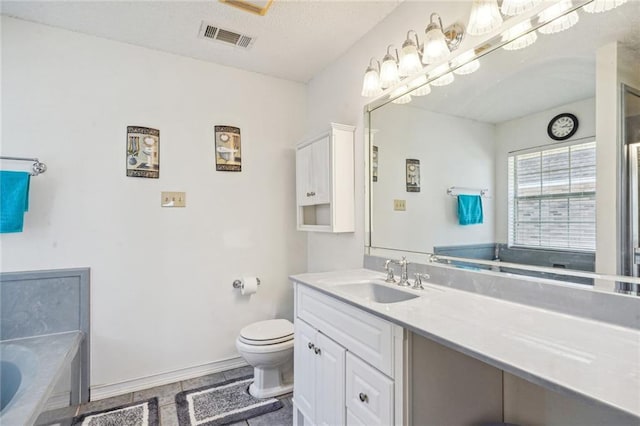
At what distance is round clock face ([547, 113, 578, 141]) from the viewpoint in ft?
3.60

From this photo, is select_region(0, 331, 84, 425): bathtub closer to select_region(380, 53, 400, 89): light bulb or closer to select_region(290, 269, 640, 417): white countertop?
select_region(290, 269, 640, 417): white countertop

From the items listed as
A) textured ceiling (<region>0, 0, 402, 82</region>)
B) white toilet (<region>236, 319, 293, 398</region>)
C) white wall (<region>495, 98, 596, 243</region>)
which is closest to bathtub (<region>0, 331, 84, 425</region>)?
white toilet (<region>236, 319, 293, 398</region>)

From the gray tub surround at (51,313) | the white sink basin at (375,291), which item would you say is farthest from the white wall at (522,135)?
the gray tub surround at (51,313)

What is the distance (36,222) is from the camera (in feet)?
6.27

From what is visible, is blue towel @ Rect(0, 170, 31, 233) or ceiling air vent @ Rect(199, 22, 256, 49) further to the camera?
ceiling air vent @ Rect(199, 22, 256, 49)

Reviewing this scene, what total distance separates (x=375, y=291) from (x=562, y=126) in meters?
1.11

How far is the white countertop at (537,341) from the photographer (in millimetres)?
655

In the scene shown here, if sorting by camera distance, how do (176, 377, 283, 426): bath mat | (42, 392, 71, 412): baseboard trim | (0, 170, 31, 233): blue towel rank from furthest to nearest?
(176, 377, 283, 426): bath mat, (0, 170, 31, 233): blue towel, (42, 392, 71, 412): baseboard trim

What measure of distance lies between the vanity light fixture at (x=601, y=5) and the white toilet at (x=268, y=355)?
2.12m

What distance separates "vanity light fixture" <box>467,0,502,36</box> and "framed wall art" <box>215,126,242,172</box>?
70.3 inches

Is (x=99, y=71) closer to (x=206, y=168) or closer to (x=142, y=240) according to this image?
(x=206, y=168)

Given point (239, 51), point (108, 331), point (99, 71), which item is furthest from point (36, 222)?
point (239, 51)

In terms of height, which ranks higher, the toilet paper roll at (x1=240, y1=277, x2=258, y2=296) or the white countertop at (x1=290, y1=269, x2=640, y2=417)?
the white countertop at (x1=290, y1=269, x2=640, y2=417)

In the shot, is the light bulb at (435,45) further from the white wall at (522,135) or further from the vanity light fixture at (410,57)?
the white wall at (522,135)
